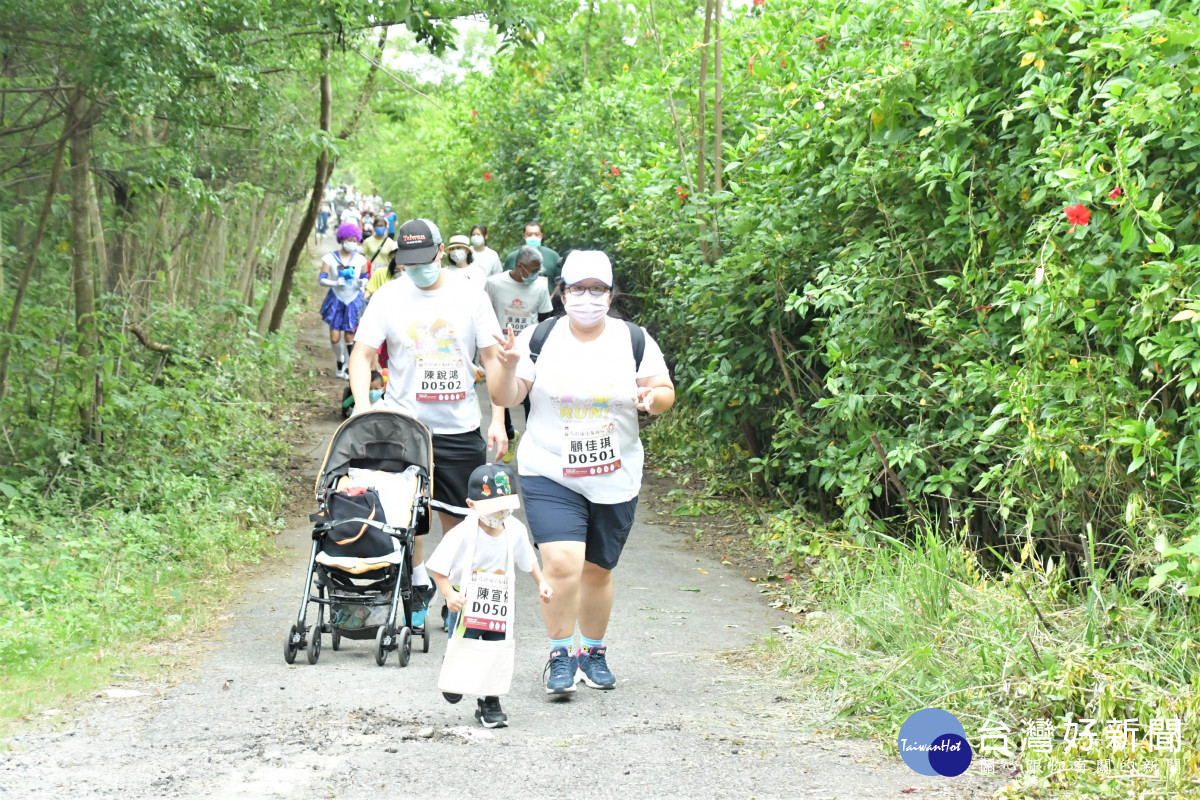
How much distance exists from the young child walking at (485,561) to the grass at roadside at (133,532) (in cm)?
182

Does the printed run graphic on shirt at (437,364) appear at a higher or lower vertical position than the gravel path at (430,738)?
higher

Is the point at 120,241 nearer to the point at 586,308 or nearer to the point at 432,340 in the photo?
the point at 432,340

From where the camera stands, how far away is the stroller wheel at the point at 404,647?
20.0 ft

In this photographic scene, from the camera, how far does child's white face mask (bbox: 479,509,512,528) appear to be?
5.04 metres

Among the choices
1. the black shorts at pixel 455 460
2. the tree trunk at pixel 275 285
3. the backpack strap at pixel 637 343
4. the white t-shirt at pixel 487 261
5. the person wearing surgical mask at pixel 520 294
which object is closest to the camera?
the backpack strap at pixel 637 343

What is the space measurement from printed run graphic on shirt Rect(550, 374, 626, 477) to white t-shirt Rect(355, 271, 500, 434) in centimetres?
117

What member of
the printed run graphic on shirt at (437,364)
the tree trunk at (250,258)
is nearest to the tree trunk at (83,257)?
the printed run graphic on shirt at (437,364)

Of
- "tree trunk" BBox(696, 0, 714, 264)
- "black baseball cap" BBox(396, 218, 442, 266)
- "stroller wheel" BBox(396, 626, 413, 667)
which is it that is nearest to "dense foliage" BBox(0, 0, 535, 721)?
"stroller wheel" BBox(396, 626, 413, 667)

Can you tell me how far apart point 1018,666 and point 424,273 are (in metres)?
3.51

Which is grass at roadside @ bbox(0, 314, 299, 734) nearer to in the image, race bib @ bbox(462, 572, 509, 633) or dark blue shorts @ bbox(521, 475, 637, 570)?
race bib @ bbox(462, 572, 509, 633)

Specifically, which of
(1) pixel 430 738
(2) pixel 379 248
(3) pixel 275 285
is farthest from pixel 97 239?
(3) pixel 275 285

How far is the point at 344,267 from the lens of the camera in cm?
1389

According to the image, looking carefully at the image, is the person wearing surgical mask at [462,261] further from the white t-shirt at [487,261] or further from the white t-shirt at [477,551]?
the white t-shirt at [477,551]

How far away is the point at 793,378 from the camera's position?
354 inches
